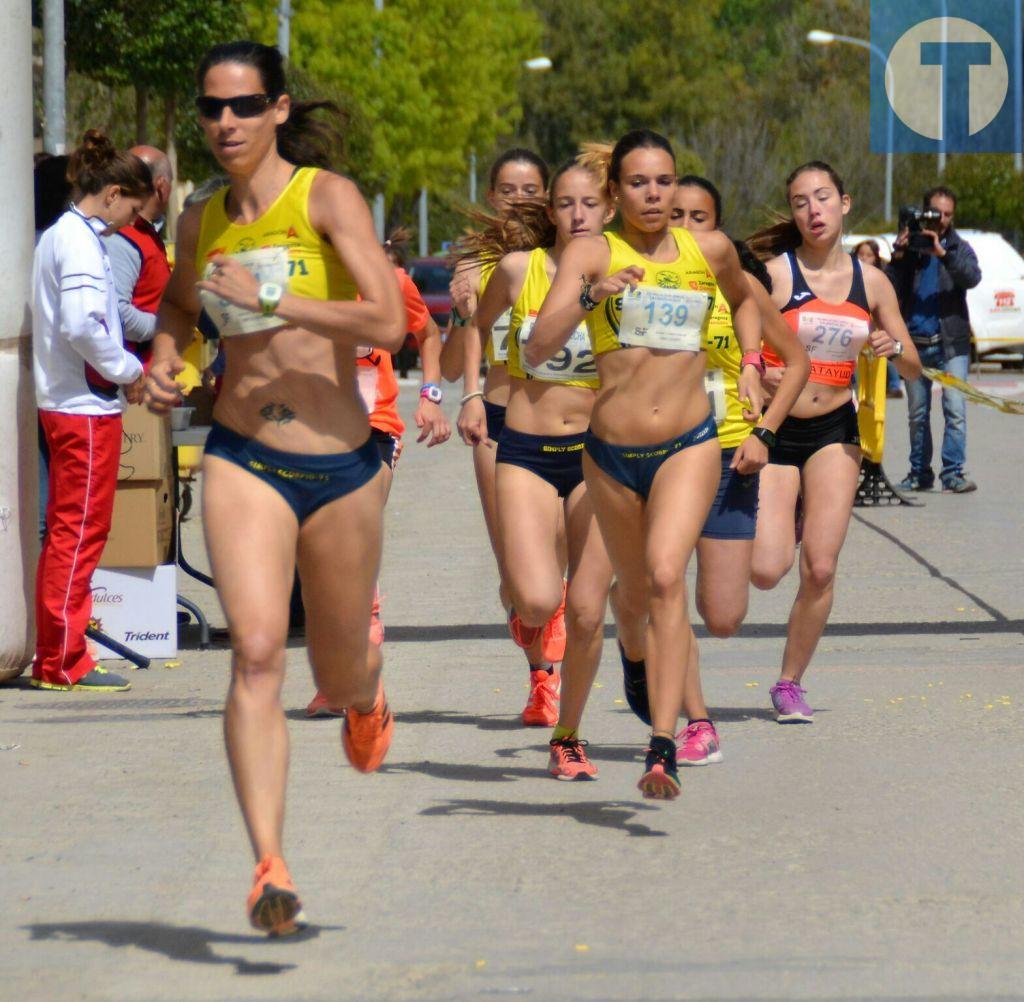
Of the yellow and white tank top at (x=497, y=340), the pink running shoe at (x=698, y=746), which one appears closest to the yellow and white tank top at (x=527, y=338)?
the yellow and white tank top at (x=497, y=340)

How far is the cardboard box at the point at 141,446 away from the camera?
30.3ft

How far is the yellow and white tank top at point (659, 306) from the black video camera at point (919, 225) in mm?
9666

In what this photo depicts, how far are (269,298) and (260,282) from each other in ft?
0.83

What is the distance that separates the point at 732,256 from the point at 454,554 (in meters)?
6.35

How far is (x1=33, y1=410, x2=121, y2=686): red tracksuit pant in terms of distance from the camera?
828 centimetres

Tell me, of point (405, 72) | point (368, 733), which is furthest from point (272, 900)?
point (405, 72)

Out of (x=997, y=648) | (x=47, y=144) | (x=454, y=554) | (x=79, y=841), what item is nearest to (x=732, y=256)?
(x=79, y=841)

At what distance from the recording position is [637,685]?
6.80m

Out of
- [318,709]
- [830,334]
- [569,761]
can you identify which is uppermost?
[830,334]

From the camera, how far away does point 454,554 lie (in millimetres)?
12828

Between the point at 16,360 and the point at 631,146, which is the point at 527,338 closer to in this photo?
the point at 631,146

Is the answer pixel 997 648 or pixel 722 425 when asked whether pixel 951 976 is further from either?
pixel 997 648

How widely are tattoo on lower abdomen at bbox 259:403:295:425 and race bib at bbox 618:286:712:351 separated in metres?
1.51

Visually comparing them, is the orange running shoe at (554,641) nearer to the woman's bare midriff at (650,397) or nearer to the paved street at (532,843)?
the paved street at (532,843)
